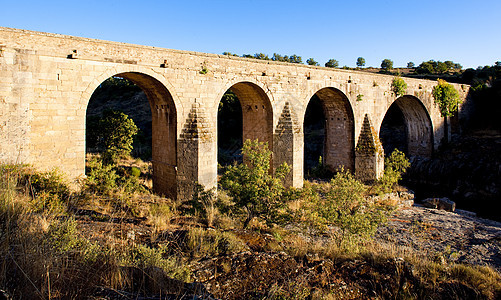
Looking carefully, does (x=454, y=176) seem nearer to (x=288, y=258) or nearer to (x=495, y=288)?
(x=495, y=288)

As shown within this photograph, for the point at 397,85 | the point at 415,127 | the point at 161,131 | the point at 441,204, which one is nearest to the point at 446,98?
the point at 415,127

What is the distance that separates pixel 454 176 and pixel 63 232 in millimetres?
18460

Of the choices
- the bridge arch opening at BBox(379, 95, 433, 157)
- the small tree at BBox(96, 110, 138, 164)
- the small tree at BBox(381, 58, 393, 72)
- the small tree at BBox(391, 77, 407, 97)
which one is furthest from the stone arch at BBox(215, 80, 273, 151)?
the small tree at BBox(381, 58, 393, 72)

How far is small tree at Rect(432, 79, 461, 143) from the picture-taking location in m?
19.2

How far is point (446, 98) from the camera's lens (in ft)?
64.0

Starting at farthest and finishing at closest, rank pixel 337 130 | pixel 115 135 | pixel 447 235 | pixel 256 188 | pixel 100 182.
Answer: pixel 337 130 → pixel 115 135 → pixel 447 235 → pixel 100 182 → pixel 256 188

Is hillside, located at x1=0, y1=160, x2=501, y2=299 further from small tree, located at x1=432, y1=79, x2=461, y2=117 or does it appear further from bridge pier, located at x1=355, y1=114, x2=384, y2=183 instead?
small tree, located at x1=432, y1=79, x2=461, y2=117

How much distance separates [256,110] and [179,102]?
3762mm

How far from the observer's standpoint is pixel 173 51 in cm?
1041

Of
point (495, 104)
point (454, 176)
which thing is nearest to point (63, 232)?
point (454, 176)

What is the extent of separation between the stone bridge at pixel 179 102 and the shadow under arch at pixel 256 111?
1.7 inches

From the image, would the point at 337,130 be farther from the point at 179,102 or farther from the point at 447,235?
the point at 179,102

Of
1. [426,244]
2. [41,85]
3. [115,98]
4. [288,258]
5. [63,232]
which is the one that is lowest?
[426,244]

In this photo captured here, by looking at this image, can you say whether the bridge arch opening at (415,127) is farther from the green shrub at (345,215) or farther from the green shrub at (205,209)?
the green shrub at (205,209)
